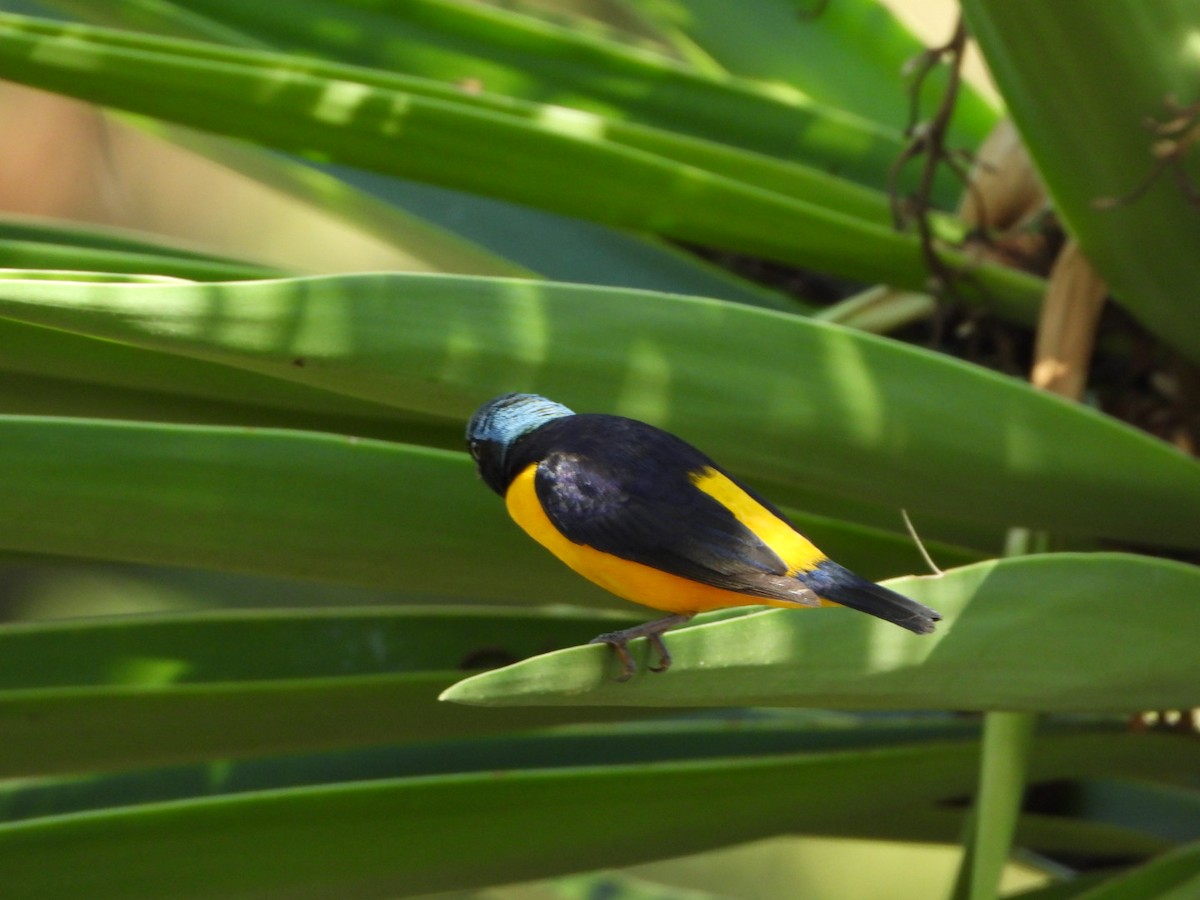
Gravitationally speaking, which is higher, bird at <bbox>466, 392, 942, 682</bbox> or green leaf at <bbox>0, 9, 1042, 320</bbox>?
green leaf at <bbox>0, 9, 1042, 320</bbox>

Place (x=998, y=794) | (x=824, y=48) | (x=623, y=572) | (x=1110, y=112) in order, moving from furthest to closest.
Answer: (x=824, y=48), (x=1110, y=112), (x=998, y=794), (x=623, y=572)

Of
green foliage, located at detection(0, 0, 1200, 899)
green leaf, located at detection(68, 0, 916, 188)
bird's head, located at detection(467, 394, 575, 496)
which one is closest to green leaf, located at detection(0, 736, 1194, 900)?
green foliage, located at detection(0, 0, 1200, 899)

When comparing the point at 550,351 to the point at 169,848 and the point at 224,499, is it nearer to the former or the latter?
the point at 224,499

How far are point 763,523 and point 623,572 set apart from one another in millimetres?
78

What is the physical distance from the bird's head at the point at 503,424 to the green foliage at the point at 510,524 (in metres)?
0.01

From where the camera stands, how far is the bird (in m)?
0.67

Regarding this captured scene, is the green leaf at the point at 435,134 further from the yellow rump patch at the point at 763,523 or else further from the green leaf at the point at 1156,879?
the green leaf at the point at 1156,879

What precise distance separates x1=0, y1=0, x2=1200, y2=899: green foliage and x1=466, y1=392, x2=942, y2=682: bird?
0.03 meters

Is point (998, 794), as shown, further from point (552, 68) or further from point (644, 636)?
point (552, 68)

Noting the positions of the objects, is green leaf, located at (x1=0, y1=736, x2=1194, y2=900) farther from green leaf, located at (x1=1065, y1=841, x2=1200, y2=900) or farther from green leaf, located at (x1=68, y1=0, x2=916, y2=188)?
green leaf, located at (x1=68, y1=0, x2=916, y2=188)

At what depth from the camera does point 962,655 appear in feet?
2.07

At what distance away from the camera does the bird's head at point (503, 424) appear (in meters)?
0.72

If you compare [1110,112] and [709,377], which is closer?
[709,377]

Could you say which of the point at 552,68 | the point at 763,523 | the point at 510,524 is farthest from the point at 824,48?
the point at 763,523
